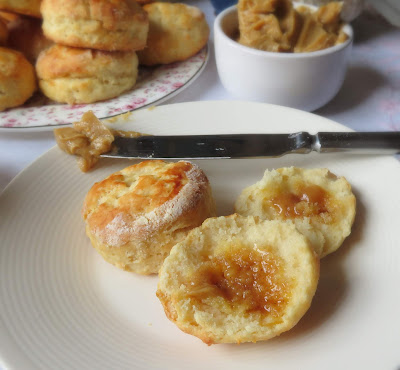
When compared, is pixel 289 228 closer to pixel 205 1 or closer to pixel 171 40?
pixel 171 40

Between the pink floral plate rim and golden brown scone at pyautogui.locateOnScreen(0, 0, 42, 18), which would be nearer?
the pink floral plate rim

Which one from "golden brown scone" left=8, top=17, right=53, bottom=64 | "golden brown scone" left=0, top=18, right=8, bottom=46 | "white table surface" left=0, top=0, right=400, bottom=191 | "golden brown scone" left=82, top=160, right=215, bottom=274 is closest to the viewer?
"golden brown scone" left=82, top=160, right=215, bottom=274

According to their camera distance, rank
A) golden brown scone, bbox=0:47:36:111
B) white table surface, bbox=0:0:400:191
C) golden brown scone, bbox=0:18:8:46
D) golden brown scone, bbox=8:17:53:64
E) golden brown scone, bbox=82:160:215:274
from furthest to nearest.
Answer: golden brown scone, bbox=8:17:53:64 → golden brown scone, bbox=0:18:8:46 → golden brown scone, bbox=0:47:36:111 → white table surface, bbox=0:0:400:191 → golden brown scone, bbox=82:160:215:274

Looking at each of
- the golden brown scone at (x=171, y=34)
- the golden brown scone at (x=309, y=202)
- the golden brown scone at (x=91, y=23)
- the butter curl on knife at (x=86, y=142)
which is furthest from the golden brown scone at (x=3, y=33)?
the golden brown scone at (x=309, y=202)

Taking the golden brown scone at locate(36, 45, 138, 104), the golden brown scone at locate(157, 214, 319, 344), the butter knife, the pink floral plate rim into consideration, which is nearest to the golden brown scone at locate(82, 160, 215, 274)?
the golden brown scone at locate(157, 214, 319, 344)

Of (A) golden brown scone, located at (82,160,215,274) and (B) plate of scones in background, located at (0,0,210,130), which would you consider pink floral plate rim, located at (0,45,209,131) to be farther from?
(A) golden brown scone, located at (82,160,215,274)

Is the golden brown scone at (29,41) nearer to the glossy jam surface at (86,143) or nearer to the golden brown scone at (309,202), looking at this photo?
the glossy jam surface at (86,143)

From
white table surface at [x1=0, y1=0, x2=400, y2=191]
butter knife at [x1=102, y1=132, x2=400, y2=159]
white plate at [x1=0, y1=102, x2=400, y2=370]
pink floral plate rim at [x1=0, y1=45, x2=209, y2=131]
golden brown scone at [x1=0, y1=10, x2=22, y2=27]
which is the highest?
golden brown scone at [x1=0, y1=10, x2=22, y2=27]

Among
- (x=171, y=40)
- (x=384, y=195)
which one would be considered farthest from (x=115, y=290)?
(x=171, y=40)
